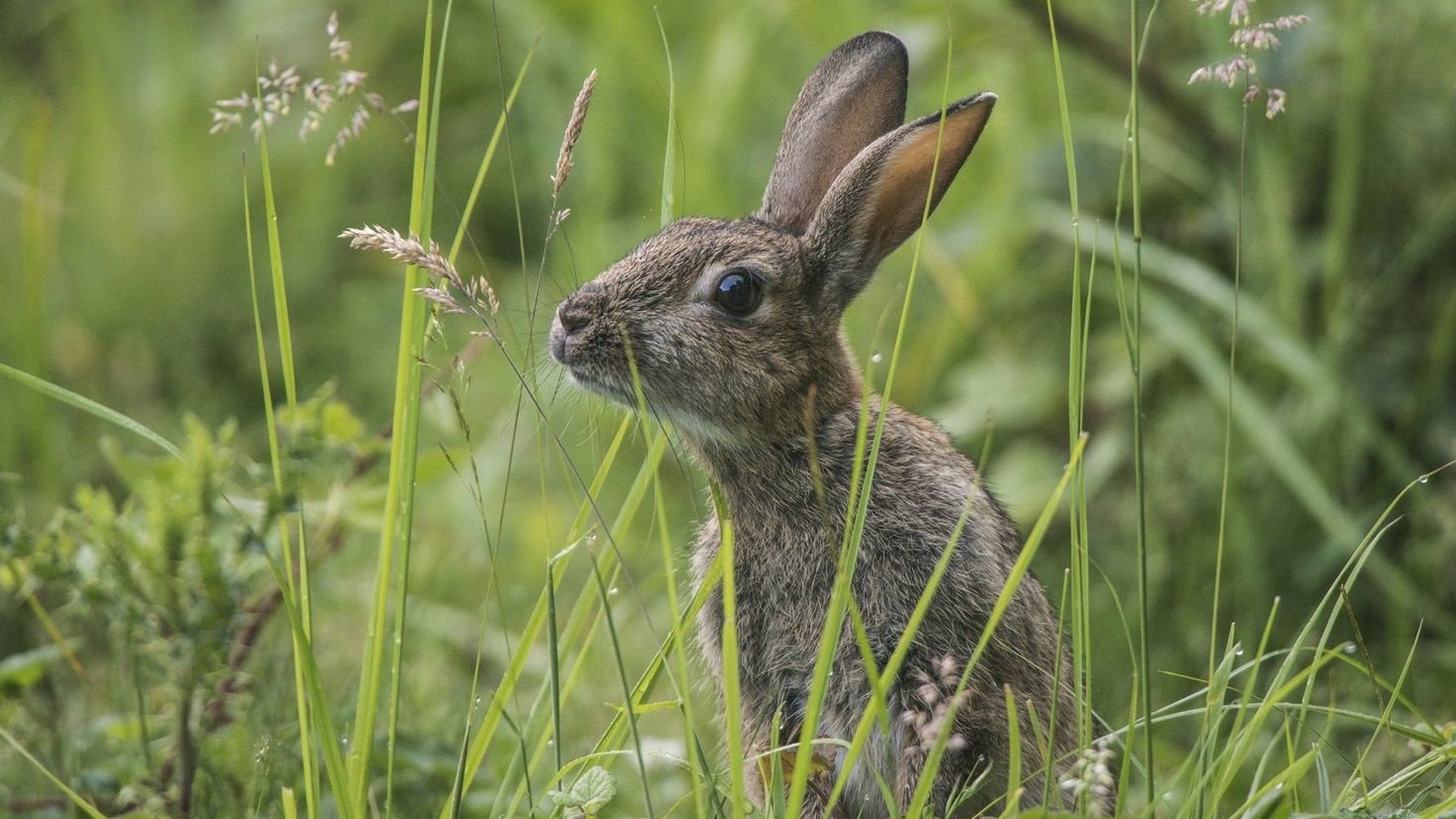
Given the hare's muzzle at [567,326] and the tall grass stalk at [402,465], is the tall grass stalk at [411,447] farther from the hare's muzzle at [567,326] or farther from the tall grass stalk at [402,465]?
the hare's muzzle at [567,326]

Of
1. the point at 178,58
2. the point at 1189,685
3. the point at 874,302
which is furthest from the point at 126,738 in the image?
the point at 178,58

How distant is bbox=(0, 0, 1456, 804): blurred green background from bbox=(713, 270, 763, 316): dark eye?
1.26ft

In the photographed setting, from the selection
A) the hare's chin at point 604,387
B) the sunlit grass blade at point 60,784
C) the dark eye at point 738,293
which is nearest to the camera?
the sunlit grass blade at point 60,784

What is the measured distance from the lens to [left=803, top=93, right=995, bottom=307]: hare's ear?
3.38 m

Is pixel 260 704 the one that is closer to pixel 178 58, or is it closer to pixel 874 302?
pixel 874 302

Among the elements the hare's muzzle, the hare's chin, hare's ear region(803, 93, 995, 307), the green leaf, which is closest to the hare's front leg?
the green leaf

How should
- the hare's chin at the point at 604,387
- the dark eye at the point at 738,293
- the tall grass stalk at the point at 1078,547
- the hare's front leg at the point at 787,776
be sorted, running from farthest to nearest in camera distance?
the dark eye at the point at 738,293 → the hare's chin at the point at 604,387 → the hare's front leg at the point at 787,776 → the tall grass stalk at the point at 1078,547

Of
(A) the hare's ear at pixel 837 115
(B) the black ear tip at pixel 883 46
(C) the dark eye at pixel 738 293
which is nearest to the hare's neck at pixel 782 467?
(C) the dark eye at pixel 738 293

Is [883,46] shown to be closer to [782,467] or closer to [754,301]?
[754,301]

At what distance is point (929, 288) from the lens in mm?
5988

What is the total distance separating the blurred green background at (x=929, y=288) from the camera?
487cm

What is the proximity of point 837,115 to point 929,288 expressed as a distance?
209 cm

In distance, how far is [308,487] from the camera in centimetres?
486

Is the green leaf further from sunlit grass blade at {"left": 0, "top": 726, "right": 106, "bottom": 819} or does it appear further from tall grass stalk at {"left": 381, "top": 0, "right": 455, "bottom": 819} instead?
sunlit grass blade at {"left": 0, "top": 726, "right": 106, "bottom": 819}
